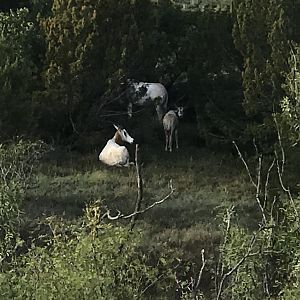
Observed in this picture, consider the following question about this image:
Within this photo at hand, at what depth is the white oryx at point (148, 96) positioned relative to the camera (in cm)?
1249

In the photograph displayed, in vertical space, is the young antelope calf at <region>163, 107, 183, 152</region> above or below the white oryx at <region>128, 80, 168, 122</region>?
below

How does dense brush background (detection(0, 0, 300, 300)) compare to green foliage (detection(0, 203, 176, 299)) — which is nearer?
green foliage (detection(0, 203, 176, 299))

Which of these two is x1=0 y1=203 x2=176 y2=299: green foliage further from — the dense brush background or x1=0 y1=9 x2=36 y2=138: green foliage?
x1=0 y1=9 x2=36 y2=138: green foliage

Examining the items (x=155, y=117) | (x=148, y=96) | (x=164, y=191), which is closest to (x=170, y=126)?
(x=148, y=96)

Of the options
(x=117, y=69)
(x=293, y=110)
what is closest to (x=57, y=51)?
(x=117, y=69)

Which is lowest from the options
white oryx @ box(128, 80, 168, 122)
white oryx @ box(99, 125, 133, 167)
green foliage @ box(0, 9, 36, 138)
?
white oryx @ box(99, 125, 133, 167)

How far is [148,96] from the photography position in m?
13.1

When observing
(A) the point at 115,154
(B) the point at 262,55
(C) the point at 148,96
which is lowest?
(A) the point at 115,154

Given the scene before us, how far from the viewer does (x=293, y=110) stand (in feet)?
19.2

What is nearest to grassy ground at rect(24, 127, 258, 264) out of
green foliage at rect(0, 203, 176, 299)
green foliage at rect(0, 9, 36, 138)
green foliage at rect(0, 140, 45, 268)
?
green foliage at rect(0, 9, 36, 138)

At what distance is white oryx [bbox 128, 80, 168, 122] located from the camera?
12.5 meters

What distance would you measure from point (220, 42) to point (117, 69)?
5.85ft

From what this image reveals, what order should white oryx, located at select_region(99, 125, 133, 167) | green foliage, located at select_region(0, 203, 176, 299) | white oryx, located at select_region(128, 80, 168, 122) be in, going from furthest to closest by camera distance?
1. white oryx, located at select_region(128, 80, 168, 122)
2. white oryx, located at select_region(99, 125, 133, 167)
3. green foliage, located at select_region(0, 203, 176, 299)

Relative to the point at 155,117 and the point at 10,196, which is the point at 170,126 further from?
the point at 10,196
